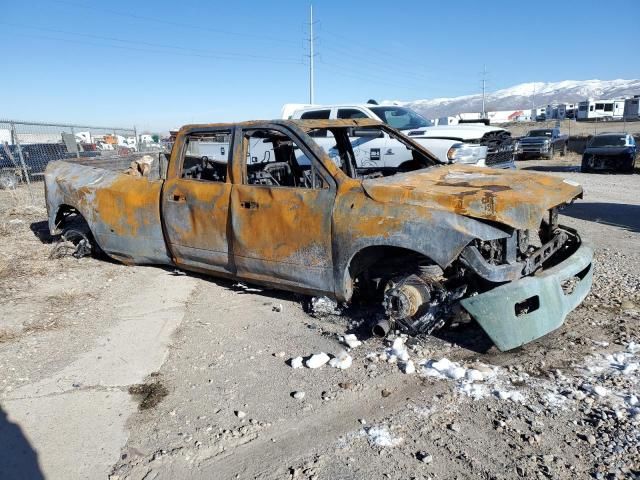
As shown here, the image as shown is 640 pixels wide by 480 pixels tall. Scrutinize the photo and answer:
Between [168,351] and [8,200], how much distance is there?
1097cm

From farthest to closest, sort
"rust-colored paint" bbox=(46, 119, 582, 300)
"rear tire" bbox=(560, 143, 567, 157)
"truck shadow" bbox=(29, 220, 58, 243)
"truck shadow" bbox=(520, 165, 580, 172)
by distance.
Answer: "rear tire" bbox=(560, 143, 567, 157) → "truck shadow" bbox=(520, 165, 580, 172) → "truck shadow" bbox=(29, 220, 58, 243) → "rust-colored paint" bbox=(46, 119, 582, 300)

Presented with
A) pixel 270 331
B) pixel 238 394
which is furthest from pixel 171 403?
pixel 270 331

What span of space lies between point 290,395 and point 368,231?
123 centimetres

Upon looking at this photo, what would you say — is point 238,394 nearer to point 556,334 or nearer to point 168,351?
point 168,351

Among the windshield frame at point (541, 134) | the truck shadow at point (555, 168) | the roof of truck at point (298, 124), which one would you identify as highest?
the roof of truck at point (298, 124)

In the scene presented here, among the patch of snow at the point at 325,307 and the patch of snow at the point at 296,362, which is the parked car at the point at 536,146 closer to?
the patch of snow at the point at 325,307

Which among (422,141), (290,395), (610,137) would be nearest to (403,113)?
(422,141)

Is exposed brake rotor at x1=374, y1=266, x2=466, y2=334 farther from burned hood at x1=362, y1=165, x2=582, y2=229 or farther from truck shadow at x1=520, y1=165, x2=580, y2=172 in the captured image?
Result: truck shadow at x1=520, y1=165, x2=580, y2=172

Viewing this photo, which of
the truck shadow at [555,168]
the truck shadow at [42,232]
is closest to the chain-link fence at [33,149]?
the truck shadow at [42,232]

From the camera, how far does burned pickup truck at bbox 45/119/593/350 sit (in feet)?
10.8

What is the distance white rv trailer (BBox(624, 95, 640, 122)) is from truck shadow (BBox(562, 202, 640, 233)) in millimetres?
54460

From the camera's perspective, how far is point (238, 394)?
10.5 feet

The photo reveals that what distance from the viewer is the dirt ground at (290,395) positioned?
8.23 feet

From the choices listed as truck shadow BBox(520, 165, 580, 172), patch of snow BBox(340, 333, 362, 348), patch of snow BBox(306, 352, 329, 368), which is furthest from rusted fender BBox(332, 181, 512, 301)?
truck shadow BBox(520, 165, 580, 172)
